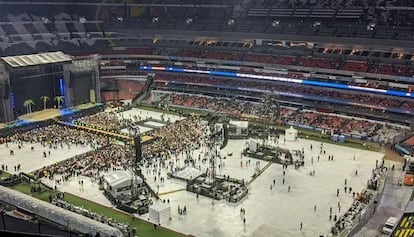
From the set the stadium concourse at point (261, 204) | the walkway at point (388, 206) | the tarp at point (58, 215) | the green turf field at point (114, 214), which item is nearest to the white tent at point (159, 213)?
the stadium concourse at point (261, 204)

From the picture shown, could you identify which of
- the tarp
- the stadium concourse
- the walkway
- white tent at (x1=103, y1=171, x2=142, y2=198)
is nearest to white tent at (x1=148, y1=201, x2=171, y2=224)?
the stadium concourse

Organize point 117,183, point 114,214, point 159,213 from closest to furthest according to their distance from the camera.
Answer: point 159,213
point 114,214
point 117,183

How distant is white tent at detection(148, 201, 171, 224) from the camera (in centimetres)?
3916

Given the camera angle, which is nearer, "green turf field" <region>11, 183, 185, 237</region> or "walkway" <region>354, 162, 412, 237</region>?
"green turf field" <region>11, 183, 185, 237</region>

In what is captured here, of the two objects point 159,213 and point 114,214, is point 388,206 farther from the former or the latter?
point 114,214

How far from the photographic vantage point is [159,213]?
39.0 m

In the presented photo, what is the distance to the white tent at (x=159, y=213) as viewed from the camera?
128 feet

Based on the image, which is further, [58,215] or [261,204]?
[261,204]

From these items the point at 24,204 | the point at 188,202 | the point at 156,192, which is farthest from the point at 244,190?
the point at 24,204

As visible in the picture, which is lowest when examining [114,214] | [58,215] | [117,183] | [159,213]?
[114,214]

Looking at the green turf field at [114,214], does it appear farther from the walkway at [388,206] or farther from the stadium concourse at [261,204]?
the walkway at [388,206]

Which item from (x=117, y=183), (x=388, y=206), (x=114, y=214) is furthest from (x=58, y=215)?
(x=388, y=206)

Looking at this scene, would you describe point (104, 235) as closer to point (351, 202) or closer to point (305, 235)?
point (305, 235)

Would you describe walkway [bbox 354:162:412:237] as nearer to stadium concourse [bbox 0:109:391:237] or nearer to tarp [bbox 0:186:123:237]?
stadium concourse [bbox 0:109:391:237]
